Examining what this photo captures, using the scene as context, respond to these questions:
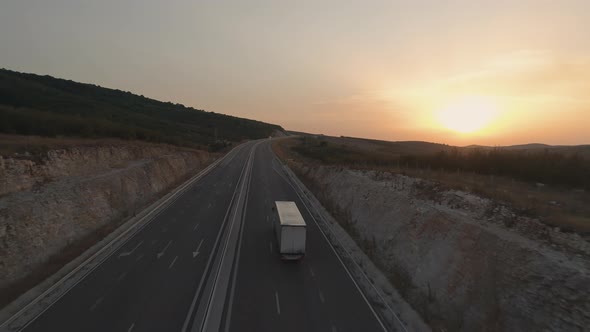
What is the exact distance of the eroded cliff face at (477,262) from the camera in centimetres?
1119

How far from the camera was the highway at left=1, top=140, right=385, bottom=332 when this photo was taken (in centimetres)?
1367

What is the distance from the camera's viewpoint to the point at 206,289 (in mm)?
16516

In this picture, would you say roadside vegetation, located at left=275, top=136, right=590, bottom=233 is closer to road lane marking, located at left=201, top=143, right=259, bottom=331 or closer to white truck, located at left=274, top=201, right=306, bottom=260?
white truck, located at left=274, top=201, right=306, bottom=260

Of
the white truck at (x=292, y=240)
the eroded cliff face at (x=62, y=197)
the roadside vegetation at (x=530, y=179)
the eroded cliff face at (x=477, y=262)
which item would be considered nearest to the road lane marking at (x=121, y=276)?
the eroded cliff face at (x=62, y=197)

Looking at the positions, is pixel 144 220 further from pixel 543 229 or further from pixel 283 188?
pixel 543 229

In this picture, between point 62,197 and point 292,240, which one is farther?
point 62,197

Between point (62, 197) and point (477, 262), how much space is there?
26.3 m

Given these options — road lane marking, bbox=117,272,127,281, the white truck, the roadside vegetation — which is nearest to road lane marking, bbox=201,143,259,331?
the white truck

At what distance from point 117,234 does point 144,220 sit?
404 centimetres

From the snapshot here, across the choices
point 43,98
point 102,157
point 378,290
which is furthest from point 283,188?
point 43,98

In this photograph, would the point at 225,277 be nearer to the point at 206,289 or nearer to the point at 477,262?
the point at 206,289

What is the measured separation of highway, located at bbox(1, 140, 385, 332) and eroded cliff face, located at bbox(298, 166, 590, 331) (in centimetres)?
315

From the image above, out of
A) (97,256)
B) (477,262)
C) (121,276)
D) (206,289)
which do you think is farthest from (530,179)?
(97,256)

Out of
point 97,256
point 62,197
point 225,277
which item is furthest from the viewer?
point 62,197
